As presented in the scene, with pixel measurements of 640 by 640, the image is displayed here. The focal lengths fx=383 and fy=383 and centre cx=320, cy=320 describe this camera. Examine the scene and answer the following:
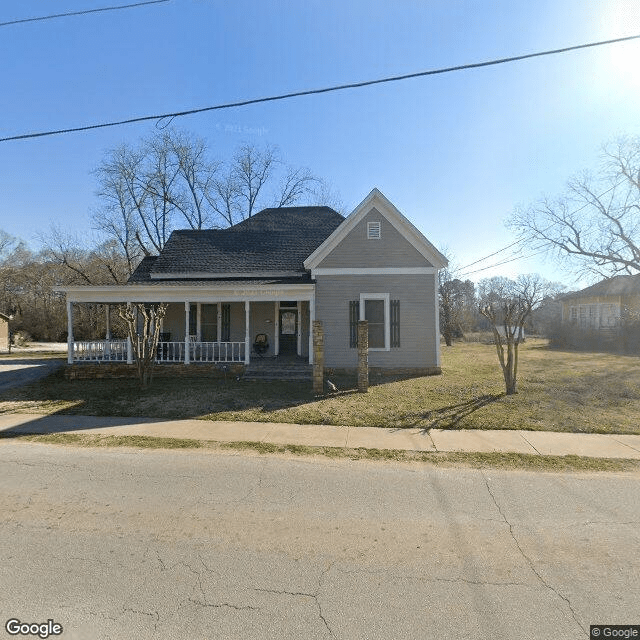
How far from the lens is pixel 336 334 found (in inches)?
533

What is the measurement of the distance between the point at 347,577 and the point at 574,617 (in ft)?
5.00

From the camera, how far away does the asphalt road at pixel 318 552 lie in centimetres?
252

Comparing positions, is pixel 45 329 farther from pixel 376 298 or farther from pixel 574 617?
pixel 574 617

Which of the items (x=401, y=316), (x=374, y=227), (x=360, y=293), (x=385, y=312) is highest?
(x=374, y=227)

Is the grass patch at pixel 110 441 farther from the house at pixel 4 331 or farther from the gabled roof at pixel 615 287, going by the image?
the gabled roof at pixel 615 287

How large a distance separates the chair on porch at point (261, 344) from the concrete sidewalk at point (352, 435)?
7443 millimetres

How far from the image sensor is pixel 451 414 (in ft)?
26.9

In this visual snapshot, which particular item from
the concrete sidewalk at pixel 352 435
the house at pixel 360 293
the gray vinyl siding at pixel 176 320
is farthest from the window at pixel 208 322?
the concrete sidewalk at pixel 352 435

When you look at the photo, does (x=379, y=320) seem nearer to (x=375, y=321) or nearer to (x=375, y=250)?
(x=375, y=321)

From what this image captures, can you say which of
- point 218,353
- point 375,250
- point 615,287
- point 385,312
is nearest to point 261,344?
point 218,353

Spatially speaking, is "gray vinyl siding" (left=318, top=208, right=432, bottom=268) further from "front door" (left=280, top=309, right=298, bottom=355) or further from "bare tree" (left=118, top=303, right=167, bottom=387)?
"bare tree" (left=118, top=303, right=167, bottom=387)

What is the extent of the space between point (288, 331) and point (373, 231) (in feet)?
17.6

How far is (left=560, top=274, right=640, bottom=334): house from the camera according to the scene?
103ft

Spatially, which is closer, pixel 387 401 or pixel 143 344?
pixel 387 401
